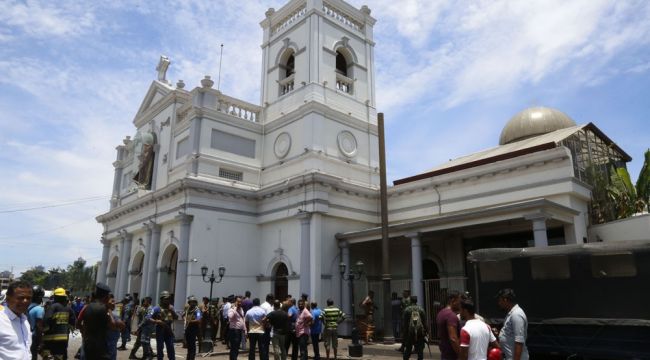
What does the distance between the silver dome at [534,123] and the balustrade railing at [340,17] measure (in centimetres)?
1124

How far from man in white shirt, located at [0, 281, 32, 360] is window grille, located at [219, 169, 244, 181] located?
20.0 metres

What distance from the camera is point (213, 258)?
2297 cm

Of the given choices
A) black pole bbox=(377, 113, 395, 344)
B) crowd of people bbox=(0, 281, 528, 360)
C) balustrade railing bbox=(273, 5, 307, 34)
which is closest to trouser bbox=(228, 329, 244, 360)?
crowd of people bbox=(0, 281, 528, 360)

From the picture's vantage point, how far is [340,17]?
28.3 meters

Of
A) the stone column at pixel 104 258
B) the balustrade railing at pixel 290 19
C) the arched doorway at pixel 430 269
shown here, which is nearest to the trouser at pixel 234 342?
the arched doorway at pixel 430 269

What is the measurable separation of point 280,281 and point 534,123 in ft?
56.9

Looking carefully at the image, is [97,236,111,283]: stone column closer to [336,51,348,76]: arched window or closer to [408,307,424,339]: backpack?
[336,51,348,76]: arched window

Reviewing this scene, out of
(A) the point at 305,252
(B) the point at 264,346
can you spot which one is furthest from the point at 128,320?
A: (B) the point at 264,346

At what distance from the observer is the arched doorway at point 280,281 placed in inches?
925

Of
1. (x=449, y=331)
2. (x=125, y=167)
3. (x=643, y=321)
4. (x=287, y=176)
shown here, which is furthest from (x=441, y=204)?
(x=125, y=167)

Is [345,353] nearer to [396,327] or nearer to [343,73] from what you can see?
[396,327]

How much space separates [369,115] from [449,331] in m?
21.9

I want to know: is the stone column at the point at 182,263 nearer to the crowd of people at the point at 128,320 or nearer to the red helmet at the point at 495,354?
the crowd of people at the point at 128,320

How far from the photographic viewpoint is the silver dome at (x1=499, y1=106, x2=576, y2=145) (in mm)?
27438
